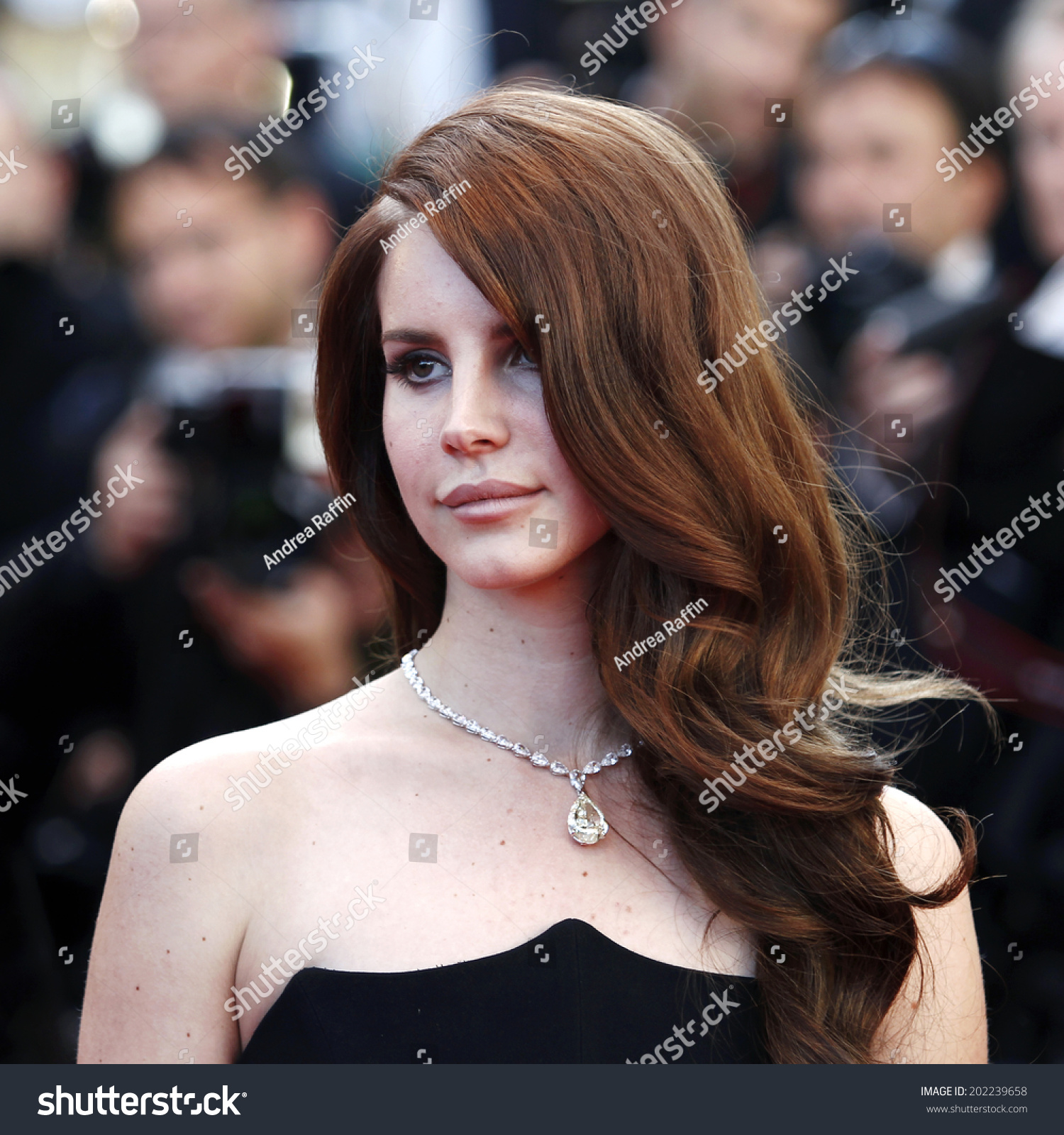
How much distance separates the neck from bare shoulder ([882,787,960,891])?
49 centimetres

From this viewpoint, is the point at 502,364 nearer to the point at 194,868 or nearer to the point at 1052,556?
the point at 194,868

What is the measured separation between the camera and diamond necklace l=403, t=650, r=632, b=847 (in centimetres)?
170

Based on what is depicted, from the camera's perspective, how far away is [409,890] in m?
1.63

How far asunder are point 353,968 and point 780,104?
248 centimetres

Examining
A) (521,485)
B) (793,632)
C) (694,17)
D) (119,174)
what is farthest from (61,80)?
(793,632)
